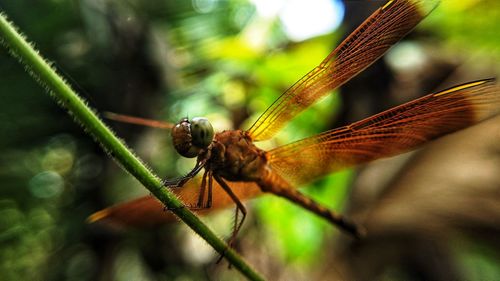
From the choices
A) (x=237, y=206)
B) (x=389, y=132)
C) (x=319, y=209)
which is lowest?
(x=319, y=209)

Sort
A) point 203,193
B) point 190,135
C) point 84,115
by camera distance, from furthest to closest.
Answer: point 203,193 < point 190,135 < point 84,115

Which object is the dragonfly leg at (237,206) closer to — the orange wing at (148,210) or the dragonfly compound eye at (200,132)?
the orange wing at (148,210)

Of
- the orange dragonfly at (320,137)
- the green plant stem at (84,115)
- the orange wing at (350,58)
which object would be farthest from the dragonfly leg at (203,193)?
the green plant stem at (84,115)

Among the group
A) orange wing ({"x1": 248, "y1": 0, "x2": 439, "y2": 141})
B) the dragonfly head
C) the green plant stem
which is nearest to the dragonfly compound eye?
the dragonfly head

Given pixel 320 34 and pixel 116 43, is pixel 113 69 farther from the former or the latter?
pixel 320 34

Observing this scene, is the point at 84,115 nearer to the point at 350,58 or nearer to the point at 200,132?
the point at 200,132

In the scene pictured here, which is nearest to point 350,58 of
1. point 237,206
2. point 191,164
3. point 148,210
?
point 237,206

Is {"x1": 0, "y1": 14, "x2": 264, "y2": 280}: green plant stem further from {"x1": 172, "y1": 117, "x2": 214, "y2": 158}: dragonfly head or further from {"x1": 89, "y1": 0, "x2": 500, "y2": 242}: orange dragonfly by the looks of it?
{"x1": 172, "y1": 117, "x2": 214, "y2": 158}: dragonfly head

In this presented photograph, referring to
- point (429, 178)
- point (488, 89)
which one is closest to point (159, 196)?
point (488, 89)
